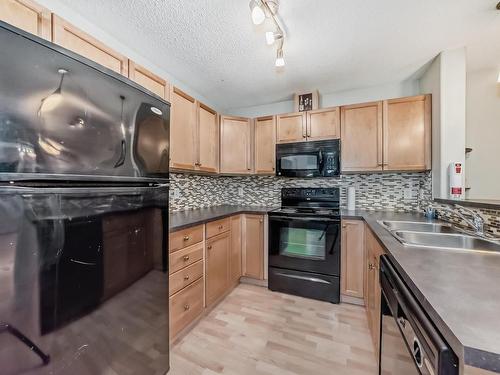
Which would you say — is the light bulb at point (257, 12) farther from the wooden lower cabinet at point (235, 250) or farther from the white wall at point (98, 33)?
the wooden lower cabinet at point (235, 250)

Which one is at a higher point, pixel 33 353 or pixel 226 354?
pixel 33 353

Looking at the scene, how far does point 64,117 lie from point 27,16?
75 centimetres

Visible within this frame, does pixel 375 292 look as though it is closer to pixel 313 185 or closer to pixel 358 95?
pixel 313 185

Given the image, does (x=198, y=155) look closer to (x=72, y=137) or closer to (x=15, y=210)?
(x=72, y=137)

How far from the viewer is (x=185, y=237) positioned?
A: 5.92 ft

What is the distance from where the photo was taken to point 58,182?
2.58 feet

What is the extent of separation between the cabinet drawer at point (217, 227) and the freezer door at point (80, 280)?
0.91m

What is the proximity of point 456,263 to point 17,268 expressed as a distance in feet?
5.24

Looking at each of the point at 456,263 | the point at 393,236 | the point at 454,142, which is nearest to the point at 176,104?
the point at 393,236

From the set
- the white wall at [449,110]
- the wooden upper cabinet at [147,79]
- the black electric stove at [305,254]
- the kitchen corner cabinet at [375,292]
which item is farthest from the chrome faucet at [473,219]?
the wooden upper cabinet at [147,79]

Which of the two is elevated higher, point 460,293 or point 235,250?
point 460,293

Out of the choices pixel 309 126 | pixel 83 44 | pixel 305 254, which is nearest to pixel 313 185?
pixel 309 126

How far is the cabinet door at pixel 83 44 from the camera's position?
118cm

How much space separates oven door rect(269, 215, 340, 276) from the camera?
2.33 metres
